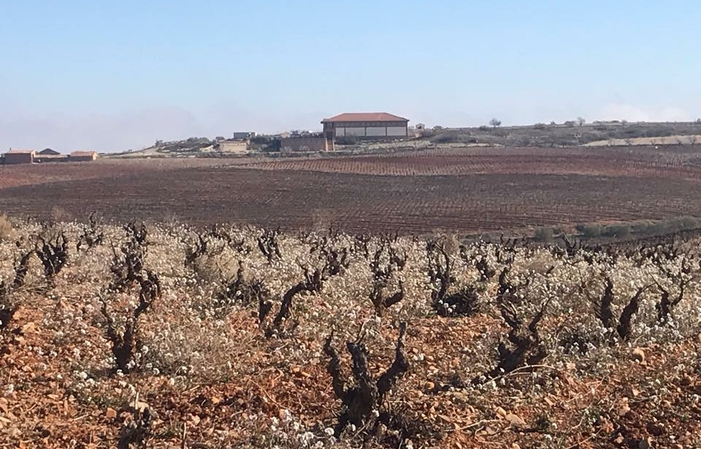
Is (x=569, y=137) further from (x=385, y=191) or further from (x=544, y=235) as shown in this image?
(x=544, y=235)

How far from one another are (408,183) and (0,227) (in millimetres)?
35181

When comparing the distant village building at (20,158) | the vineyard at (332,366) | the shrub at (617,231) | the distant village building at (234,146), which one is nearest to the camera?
the vineyard at (332,366)

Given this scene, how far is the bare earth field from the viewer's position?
119 feet

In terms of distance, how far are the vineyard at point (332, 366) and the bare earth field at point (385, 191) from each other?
21880 mm

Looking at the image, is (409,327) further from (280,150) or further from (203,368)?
(280,150)

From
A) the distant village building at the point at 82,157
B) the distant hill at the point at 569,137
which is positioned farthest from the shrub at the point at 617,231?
the distant village building at the point at 82,157

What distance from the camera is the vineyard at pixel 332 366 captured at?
5.04m

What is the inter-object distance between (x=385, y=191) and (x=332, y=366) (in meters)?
42.4

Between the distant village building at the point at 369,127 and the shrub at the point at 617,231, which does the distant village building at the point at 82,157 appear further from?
the shrub at the point at 617,231

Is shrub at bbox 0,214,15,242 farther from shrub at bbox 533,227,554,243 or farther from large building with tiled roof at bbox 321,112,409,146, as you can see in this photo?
large building with tiled roof at bbox 321,112,409,146

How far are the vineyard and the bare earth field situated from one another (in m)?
21.9

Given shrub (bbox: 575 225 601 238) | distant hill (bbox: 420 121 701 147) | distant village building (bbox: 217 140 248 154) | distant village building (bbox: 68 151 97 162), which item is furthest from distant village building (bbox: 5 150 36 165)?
shrub (bbox: 575 225 601 238)

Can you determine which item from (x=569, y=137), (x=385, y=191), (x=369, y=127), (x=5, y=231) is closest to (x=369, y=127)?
(x=369, y=127)

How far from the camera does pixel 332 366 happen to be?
528 cm
